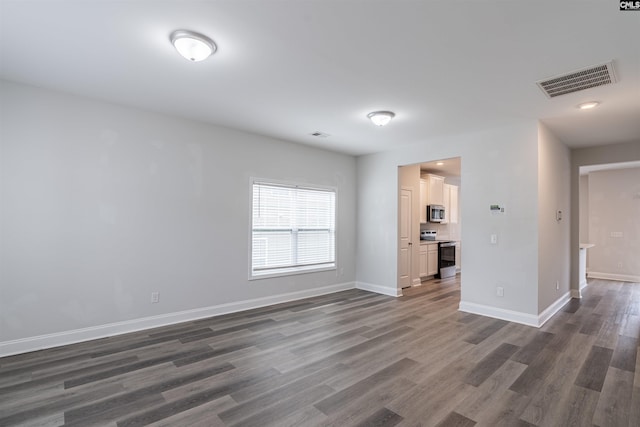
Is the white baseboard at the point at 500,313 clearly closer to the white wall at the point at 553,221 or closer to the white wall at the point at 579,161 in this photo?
the white wall at the point at 553,221

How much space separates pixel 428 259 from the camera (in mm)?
7441

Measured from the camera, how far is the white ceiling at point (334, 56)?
2.11 meters

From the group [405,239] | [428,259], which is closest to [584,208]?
[428,259]

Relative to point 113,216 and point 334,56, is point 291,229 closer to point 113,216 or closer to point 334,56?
point 113,216

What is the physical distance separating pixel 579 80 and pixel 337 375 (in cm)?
359

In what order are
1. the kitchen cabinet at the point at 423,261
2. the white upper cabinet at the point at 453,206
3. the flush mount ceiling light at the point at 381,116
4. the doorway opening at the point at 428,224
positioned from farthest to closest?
1. the white upper cabinet at the point at 453,206
2. the kitchen cabinet at the point at 423,261
3. the doorway opening at the point at 428,224
4. the flush mount ceiling light at the point at 381,116

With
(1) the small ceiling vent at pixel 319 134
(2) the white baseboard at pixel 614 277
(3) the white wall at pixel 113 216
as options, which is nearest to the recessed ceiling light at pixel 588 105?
(1) the small ceiling vent at pixel 319 134

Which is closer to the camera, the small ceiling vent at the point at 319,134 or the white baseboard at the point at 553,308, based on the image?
the white baseboard at the point at 553,308

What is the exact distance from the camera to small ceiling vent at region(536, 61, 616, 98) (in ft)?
9.25

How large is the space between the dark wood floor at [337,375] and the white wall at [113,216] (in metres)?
0.39

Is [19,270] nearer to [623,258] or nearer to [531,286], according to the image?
[531,286]

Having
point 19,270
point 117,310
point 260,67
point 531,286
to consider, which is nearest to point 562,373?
point 531,286

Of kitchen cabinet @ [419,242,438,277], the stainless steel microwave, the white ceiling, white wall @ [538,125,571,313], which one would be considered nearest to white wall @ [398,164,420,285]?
kitchen cabinet @ [419,242,438,277]

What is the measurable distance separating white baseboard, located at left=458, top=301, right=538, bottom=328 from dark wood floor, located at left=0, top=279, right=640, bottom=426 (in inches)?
6.0
